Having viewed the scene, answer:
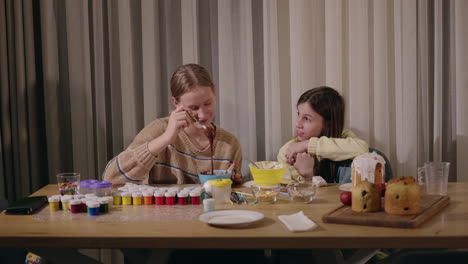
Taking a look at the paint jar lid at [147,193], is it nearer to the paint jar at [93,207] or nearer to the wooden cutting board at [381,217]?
the paint jar at [93,207]

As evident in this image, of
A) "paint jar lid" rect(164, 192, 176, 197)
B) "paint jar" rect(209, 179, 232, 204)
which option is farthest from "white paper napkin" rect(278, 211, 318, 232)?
"paint jar lid" rect(164, 192, 176, 197)

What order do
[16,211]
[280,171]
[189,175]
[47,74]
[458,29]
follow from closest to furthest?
1. [16,211]
2. [280,171]
3. [189,175]
4. [458,29]
5. [47,74]

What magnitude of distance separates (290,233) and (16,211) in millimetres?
972

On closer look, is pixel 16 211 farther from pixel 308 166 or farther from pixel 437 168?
pixel 437 168

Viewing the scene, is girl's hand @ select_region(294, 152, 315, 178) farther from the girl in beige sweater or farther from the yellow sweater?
the girl in beige sweater

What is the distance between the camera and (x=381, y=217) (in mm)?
1559

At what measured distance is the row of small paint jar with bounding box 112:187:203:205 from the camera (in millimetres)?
1892

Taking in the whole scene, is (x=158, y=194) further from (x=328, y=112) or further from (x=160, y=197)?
(x=328, y=112)

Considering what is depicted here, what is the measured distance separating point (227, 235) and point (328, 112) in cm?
129

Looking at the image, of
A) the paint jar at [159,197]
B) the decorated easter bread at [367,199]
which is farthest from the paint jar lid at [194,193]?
the decorated easter bread at [367,199]

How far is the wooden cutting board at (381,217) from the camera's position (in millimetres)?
1514

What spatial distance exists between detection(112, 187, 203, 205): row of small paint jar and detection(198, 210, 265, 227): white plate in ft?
0.69

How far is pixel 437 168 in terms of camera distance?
1.91 metres

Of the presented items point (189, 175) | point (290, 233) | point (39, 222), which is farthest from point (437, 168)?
point (39, 222)
